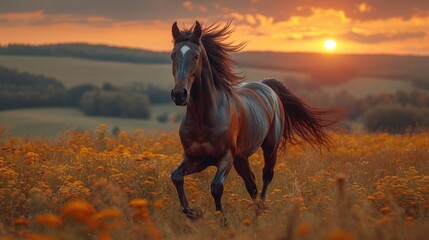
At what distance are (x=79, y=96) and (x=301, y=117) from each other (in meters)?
54.2

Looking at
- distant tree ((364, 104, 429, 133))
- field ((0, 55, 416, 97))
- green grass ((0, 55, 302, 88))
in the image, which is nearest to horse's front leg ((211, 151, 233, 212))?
distant tree ((364, 104, 429, 133))

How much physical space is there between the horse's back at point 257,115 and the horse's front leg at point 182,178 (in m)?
→ 0.96

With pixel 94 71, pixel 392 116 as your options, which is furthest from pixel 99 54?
pixel 392 116

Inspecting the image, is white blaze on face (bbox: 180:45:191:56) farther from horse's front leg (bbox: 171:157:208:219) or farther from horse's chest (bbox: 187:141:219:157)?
horse's front leg (bbox: 171:157:208:219)

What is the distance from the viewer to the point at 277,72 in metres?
68.7

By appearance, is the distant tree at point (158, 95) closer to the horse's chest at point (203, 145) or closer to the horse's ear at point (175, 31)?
the horse's ear at point (175, 31)

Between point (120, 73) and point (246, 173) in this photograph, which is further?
point (120, 73)

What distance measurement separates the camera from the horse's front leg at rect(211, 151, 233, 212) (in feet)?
23.7

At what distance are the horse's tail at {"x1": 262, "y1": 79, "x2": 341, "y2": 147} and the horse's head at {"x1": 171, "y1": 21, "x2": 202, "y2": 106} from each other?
3.60 m

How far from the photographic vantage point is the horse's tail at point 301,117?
1084 cm

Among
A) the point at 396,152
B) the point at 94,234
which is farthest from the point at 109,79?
the point at 94,234

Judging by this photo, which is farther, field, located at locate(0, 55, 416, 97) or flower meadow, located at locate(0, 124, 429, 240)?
field, located at locate(0, 55, 416, 97)

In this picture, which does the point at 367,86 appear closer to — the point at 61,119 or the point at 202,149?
the point at 61,119

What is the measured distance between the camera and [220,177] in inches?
286
